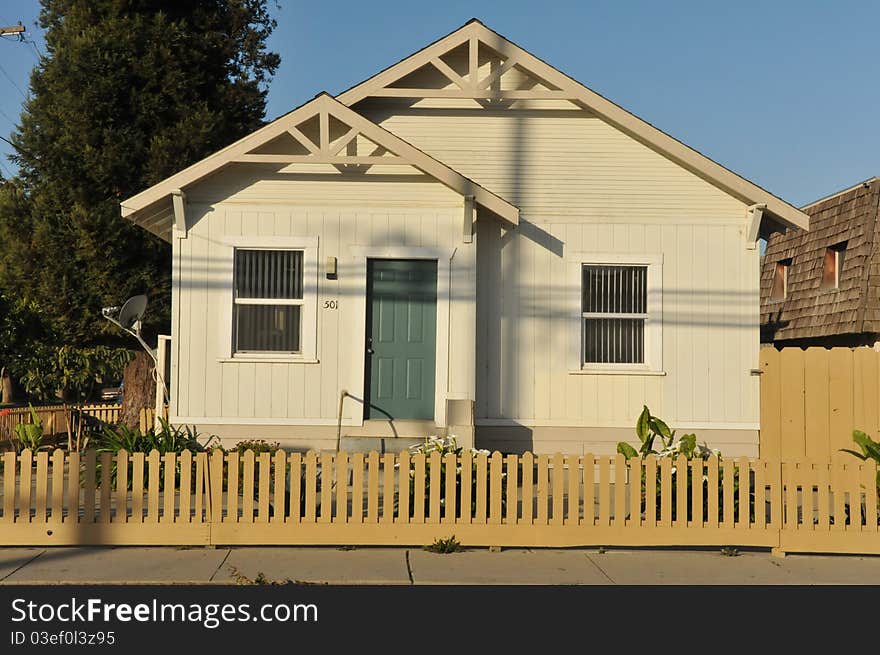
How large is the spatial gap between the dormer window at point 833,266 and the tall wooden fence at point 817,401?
310 inches

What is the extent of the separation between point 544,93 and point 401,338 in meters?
3.84

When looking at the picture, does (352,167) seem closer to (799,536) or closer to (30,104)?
(799,536)

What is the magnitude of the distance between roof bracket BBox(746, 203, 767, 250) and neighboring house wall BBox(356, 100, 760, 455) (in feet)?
0.35

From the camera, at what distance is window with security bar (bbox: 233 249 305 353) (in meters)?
12.6

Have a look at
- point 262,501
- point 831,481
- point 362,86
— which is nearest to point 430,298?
point 362,86

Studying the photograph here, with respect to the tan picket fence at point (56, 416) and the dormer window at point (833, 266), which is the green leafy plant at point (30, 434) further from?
the dormer window at point (833, 266)

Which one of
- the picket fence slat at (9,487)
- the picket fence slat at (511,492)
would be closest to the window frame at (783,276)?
the picket fence slat at (511,492)

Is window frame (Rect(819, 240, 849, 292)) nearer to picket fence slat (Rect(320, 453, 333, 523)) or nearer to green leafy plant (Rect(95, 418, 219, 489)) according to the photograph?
green leafy plant (Rect(95, 418, 219, 489))

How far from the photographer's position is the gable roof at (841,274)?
1825 cm

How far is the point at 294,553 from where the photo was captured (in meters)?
8.29

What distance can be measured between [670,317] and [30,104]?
13.7 metres

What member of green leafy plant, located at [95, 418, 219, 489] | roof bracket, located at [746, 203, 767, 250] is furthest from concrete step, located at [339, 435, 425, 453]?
roof bracket, located at [746, 203, 767, 250]

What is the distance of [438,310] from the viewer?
41.1 ft

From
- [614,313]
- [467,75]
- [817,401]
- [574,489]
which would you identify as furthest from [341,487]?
[817,401]
